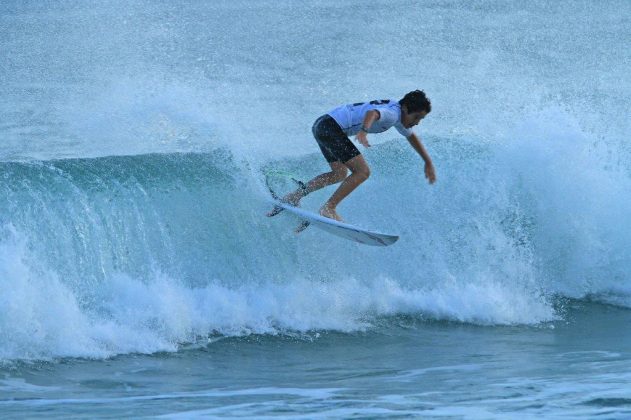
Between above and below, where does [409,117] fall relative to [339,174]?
above

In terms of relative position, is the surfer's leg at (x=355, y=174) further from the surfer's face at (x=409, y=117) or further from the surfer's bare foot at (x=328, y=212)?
the surfer's face at (x=409, y=117)

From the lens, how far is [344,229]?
33.7 ft

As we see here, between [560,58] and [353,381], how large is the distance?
20.0 metres

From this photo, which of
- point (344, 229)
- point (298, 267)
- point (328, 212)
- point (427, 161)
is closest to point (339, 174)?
point (328, 212)

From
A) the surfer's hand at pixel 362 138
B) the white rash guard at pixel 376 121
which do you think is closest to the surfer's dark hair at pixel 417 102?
the white rash guard at pixel 376 121

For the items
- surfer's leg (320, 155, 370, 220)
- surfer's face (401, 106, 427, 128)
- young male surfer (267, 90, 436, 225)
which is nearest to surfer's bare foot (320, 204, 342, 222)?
A: young male surfer (267, 90, 436, 225)

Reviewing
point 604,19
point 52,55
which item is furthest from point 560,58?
point 52,55

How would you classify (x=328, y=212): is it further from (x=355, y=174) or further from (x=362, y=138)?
(x=362, y=138)

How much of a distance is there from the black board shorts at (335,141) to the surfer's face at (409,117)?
0.59 m

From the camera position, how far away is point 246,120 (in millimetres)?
19047

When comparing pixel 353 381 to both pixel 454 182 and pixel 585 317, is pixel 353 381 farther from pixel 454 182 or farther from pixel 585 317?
pixel 454 182

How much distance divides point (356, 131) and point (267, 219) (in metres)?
2.39

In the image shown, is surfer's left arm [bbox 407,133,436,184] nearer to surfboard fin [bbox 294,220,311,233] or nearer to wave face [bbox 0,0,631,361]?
surfboard fin [bbox 294,220,311,233]

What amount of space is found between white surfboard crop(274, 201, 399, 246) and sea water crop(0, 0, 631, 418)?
99 cm
